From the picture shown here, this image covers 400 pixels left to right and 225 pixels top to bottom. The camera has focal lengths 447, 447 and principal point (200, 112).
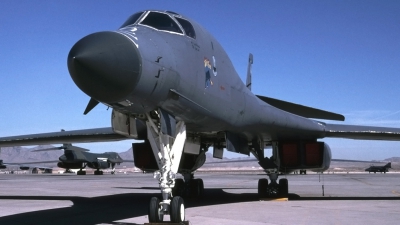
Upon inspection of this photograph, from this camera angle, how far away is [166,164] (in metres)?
7.31

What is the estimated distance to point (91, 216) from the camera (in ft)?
29.4

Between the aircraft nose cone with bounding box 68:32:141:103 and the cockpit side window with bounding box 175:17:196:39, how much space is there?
1952 millimetres

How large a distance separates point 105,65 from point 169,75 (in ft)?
4.21

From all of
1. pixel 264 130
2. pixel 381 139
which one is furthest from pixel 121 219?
pixel 381 139

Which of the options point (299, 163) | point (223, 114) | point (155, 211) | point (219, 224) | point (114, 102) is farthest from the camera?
point (299, 163)

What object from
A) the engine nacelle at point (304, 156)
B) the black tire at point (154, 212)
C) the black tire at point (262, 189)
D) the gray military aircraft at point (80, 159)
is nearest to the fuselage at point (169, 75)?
the black tire at point (154, 212)

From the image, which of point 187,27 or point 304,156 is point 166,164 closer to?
point 187,27

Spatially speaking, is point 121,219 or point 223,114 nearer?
point 121,219

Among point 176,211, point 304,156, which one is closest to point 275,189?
point 304,156

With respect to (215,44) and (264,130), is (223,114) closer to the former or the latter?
(215,44)

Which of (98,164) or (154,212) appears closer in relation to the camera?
(154,212)

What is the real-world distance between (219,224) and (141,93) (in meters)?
2.78

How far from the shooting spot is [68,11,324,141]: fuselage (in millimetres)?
5797

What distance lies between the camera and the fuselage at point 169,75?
5797mm
